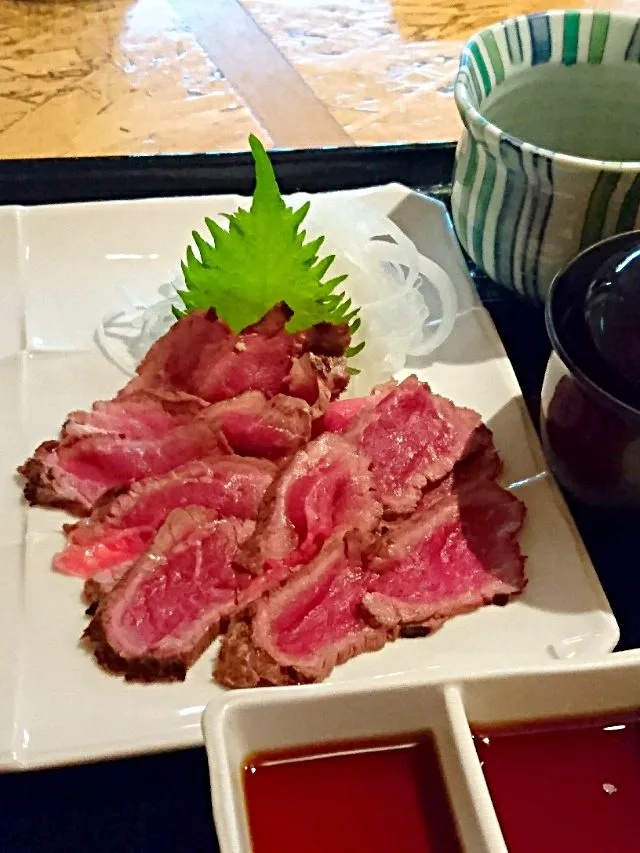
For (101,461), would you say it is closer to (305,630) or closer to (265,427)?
(265,427)

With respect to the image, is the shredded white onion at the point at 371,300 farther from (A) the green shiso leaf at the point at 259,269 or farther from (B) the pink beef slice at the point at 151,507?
(B) the pink beef slice at the point at 151,507

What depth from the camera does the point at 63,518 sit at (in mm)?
1343

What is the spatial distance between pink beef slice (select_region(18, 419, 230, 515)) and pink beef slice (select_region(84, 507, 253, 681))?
0.13 meters

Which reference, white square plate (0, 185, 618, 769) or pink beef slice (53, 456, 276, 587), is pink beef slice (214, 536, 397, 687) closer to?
white square plate (0, 185, 618, 769)

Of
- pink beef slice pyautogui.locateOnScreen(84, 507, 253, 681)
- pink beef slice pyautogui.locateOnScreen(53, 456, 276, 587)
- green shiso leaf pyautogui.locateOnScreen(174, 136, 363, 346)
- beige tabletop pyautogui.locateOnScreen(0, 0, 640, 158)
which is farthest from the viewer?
beige tabletop pyautogui.locateOnScreen(0, 0, 640, 158)

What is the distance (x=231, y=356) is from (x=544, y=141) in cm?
74

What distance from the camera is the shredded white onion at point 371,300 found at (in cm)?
162

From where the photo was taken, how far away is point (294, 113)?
2266mm

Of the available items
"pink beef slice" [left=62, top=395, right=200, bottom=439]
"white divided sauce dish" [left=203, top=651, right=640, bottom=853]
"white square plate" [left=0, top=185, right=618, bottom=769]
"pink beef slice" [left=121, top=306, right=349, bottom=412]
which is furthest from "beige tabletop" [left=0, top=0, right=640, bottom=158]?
"white divided sauce dish" [left=203, top=651, right=640, bottom=853]

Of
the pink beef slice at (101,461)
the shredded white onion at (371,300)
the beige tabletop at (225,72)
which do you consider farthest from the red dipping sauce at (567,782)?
the beige tabletop at (225,72)

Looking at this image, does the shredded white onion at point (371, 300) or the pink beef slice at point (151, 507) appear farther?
the shredded white onion at point (371, 300)

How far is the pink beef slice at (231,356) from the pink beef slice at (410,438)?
0.34ft

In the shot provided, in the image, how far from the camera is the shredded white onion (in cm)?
162

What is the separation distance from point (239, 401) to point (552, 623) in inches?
22.9
